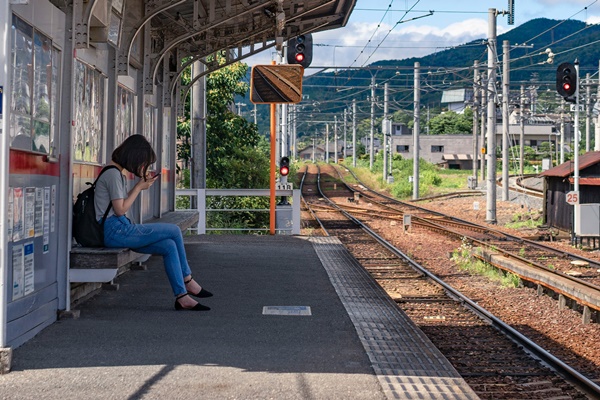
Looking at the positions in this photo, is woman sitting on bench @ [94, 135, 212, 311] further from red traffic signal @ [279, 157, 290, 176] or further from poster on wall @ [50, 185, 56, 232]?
red traffic signal @ [279, 157, 290, 176]

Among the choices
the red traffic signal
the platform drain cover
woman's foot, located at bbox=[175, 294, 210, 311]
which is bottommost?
the platform drain cover

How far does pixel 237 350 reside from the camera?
675cm

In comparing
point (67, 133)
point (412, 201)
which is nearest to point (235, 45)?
point (67, 133)

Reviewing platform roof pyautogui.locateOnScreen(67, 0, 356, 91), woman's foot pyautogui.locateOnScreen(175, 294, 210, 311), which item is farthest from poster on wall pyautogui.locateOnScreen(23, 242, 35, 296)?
platform roof pyautogui.locateOnScreen(67, 0, 356, 91)

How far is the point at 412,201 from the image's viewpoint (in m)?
44.0

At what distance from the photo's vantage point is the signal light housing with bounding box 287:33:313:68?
17.5m

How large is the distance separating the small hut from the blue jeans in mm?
17406

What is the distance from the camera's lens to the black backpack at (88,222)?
7926 millimetres

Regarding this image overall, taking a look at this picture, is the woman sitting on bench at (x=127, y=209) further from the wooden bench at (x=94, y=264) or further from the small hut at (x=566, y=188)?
the small hut at (x=566, y=188)

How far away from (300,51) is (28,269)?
37.9 ft

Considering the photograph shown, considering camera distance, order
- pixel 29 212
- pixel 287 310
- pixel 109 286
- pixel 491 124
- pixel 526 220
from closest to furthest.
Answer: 1. pixel 29 212
2. pixel 287 310
3. pixel 109 286
4. pixel 526 220
5. pixel 491 124

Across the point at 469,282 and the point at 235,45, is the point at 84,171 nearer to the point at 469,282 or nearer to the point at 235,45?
the point at 235,45

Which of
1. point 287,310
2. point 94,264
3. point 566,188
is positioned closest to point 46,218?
point 94,264

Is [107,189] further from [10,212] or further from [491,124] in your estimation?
[491,124]
